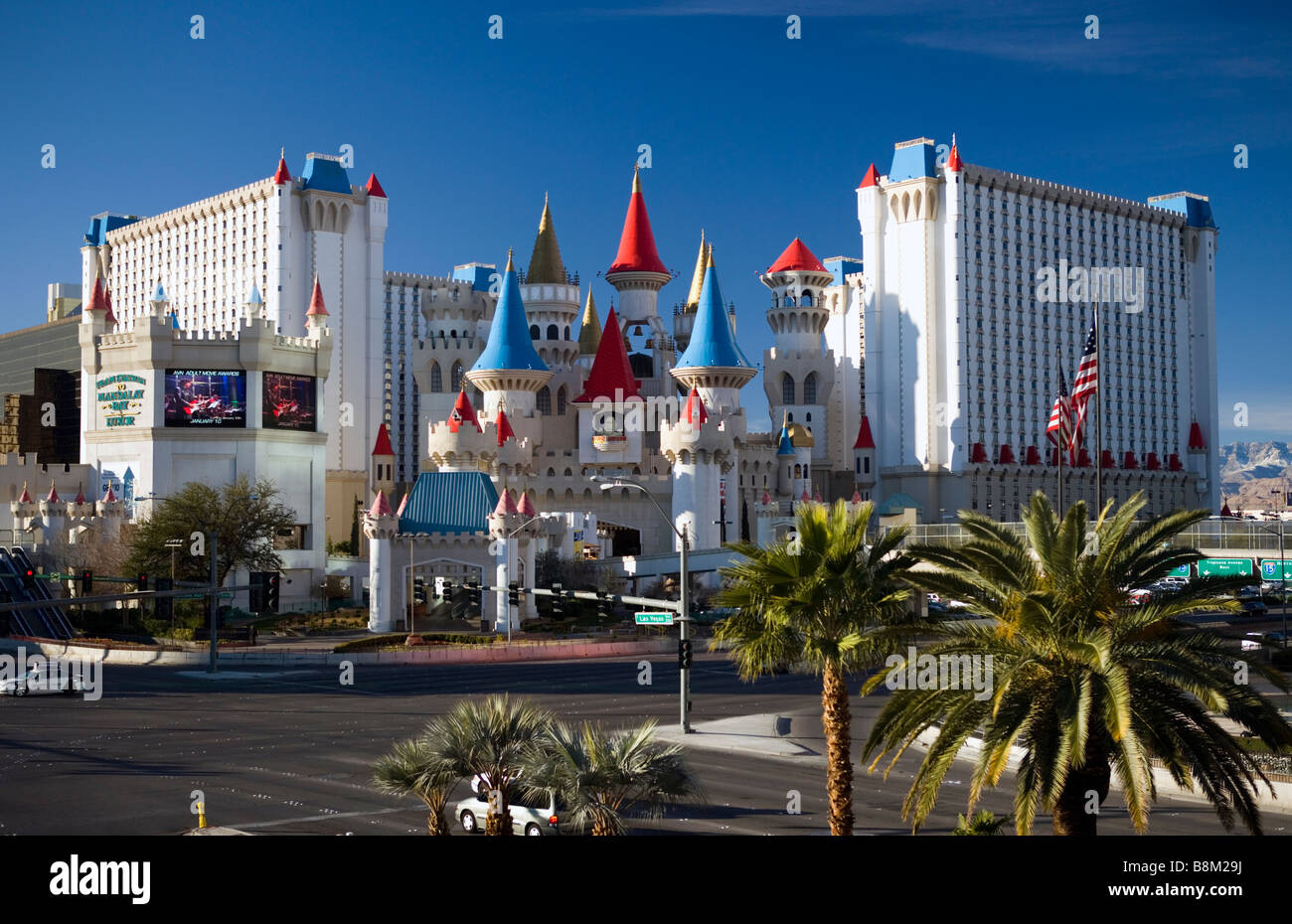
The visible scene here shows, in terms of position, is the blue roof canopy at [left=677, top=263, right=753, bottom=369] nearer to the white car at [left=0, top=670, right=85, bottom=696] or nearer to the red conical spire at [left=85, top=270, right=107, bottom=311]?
the red conical spire at [left=85, top=270, right=107, bottom=311]

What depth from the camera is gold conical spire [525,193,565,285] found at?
11056cm

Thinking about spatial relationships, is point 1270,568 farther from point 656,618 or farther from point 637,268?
point 637,268

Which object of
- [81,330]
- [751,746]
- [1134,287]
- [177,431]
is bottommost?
[751,746]

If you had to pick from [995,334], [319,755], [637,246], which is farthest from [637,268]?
[319,755]

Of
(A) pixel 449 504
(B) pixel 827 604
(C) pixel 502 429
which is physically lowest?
(B) pixel 827 604

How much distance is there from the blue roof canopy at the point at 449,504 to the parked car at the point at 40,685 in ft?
81.5

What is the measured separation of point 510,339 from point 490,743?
74275 mm

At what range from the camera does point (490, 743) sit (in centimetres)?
2123

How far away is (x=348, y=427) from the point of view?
12019 cm
